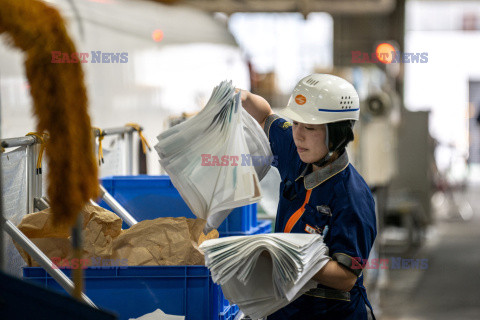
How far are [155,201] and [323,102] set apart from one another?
974 millimetres

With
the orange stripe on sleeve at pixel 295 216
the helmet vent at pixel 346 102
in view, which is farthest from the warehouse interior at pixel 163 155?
the helmet vent at pixel 346 102

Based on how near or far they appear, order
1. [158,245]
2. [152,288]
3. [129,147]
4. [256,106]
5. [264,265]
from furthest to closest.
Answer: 1. [129,147]
2. [256,106]
3. [158,245]
4. [152,288]
5. [264,265]

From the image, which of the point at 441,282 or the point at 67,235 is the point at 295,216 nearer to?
the point at 67,235

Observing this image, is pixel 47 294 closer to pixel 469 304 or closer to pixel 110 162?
pixel 110 162

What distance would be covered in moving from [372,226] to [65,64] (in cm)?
119

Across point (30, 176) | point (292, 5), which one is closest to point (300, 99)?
point (30, 176)

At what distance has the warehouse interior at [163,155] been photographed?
1.26m

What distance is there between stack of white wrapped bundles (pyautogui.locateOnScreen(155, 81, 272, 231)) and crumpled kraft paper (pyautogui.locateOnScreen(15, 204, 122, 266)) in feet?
0.96

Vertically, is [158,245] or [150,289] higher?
[158,245]

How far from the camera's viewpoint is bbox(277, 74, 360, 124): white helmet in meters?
2.11

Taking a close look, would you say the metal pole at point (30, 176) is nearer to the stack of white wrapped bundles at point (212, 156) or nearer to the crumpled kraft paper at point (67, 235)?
the crumpled kraft paper at point (67, 235)

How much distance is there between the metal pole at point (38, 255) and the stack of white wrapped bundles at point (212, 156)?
536 millimetres

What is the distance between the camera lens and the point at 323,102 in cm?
212

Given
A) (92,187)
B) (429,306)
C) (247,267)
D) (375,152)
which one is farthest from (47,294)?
(429,306)
